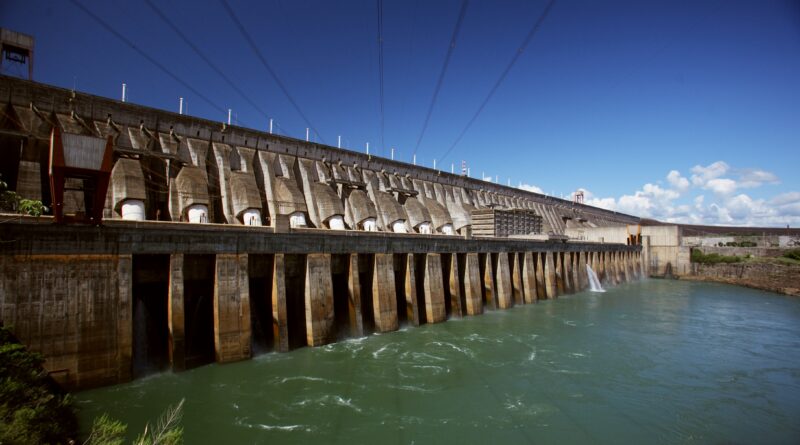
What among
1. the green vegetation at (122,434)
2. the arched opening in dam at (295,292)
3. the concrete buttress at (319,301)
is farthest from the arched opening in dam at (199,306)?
the green vegetation at (122,434)

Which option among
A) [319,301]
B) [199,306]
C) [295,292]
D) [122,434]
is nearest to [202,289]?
[199,306]

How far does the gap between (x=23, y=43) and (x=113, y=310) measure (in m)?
18.2

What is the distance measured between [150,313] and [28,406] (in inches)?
292

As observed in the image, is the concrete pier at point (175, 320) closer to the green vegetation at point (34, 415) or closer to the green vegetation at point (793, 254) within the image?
the green vegetation at point (34, 415)

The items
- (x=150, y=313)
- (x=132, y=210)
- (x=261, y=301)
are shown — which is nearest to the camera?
(x=150, y=313)

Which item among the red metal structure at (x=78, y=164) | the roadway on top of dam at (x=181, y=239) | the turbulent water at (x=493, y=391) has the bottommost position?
the turbulent water at (x=493, y=391)

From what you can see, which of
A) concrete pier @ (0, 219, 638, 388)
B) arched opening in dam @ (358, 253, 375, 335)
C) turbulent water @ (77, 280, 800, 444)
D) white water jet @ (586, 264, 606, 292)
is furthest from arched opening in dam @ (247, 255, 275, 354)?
white water jet @ (586, 264, 606, 292)

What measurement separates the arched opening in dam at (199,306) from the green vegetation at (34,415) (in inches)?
203

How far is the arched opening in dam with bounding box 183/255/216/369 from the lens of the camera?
14.7 m

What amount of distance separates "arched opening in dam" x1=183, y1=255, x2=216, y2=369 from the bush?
5.28 m

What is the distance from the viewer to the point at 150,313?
1423cm

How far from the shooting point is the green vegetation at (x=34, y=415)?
5.94 meters

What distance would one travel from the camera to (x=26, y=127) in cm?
1989

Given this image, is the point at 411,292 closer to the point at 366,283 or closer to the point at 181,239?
the point at 366,283
